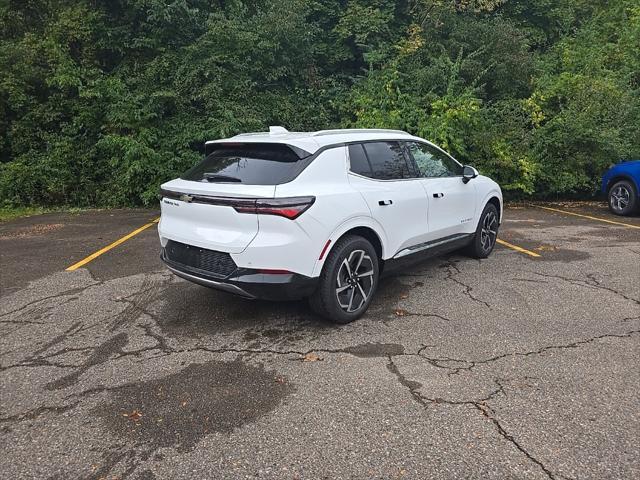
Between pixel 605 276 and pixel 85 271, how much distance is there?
6.34 meters

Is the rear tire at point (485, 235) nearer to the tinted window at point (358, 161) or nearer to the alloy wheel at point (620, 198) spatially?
the tinted window at point (358, 161)

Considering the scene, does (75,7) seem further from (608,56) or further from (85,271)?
(608,56)

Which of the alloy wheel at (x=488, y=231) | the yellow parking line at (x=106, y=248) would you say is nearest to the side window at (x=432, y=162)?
the alloy wheel at (x=488, y=231)

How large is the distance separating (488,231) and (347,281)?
3037 mm

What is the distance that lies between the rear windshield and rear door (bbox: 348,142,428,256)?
0.63 meters

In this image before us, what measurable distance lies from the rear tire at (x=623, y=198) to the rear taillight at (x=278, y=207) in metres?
8.81

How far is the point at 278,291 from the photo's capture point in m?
3.66

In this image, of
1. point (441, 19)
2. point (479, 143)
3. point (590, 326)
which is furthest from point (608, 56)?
point (590, 326)

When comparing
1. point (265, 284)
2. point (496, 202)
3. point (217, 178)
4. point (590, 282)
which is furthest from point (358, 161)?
point (590, 282)

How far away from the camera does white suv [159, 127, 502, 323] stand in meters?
3.61

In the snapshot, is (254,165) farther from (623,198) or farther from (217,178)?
(623,198)

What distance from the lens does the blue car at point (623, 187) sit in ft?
31.1

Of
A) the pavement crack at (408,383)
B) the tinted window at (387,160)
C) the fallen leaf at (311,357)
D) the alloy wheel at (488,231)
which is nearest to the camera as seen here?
the pavement crack at (408,383)

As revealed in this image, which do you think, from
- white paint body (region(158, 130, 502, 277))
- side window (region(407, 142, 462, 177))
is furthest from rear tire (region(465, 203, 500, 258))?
white paint body (region(158, 130, 502, 277))
